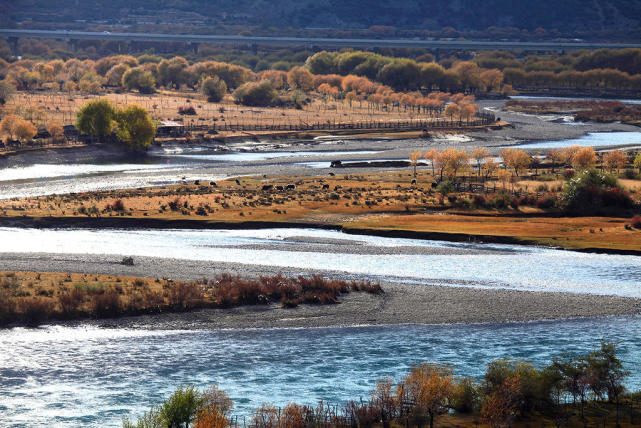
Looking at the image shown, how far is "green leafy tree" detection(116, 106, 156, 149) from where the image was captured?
12025cm

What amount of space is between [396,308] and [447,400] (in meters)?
15.4

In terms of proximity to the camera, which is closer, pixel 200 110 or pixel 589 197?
pixel 589 197

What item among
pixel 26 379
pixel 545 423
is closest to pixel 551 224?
pixel 545 423

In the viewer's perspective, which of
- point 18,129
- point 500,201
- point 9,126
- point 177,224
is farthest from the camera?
point 9,126

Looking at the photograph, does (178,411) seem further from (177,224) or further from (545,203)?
(545,203)

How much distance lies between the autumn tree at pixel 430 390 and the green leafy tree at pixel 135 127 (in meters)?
92.4

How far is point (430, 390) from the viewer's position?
104ft

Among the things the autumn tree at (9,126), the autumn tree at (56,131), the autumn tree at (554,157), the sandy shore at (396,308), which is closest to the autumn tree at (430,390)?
the sandy shore at (396,308)

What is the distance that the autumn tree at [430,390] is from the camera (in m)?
31.6

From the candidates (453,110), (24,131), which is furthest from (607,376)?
(453,110)

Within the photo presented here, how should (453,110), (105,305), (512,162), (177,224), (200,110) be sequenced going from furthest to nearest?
(453,110)
(200,110)
(512,162)
(177,224)
(105,305)

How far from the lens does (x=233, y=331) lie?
45.4 m

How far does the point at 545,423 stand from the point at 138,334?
21.9 metres

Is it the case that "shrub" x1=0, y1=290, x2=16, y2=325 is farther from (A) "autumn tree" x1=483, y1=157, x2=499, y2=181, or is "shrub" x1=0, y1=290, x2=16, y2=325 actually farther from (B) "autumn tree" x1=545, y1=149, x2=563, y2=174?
(B) "autumn tree" x1=545, y1=149, x2=563, y2=174
